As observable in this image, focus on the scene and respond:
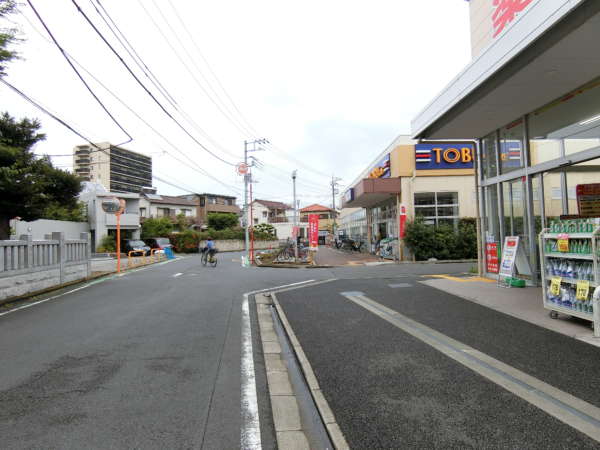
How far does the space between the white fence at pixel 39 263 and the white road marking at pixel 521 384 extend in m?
9.08

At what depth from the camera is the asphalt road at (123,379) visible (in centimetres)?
282

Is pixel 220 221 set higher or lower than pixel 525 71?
lower

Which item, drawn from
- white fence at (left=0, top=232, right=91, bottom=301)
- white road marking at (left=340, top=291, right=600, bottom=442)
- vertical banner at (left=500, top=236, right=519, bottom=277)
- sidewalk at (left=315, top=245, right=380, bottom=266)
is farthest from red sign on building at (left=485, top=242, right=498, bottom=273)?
white fence at (left=0, top=232, right=91, bottom=301)

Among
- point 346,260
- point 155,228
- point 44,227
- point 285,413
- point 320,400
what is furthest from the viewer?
point 155,228

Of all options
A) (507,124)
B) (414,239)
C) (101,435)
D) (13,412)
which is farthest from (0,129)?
(414,239)

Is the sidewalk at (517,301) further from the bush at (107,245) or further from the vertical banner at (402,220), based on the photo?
the bush at (107,245)

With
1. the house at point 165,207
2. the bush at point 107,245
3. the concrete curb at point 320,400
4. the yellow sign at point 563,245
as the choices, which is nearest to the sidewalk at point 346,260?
the yellow sign at point 563,245

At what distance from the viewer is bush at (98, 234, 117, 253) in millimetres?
32312

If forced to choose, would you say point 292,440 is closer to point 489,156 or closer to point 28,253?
point 28,253

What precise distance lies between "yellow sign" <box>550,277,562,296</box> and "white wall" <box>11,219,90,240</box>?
80.8 ft

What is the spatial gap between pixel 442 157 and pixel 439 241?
4.52 m

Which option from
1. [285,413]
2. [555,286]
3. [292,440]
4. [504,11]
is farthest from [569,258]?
[504,11]

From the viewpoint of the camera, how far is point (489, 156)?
36.3 ft

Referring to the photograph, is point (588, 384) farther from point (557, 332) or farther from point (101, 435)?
point (101, 435)
